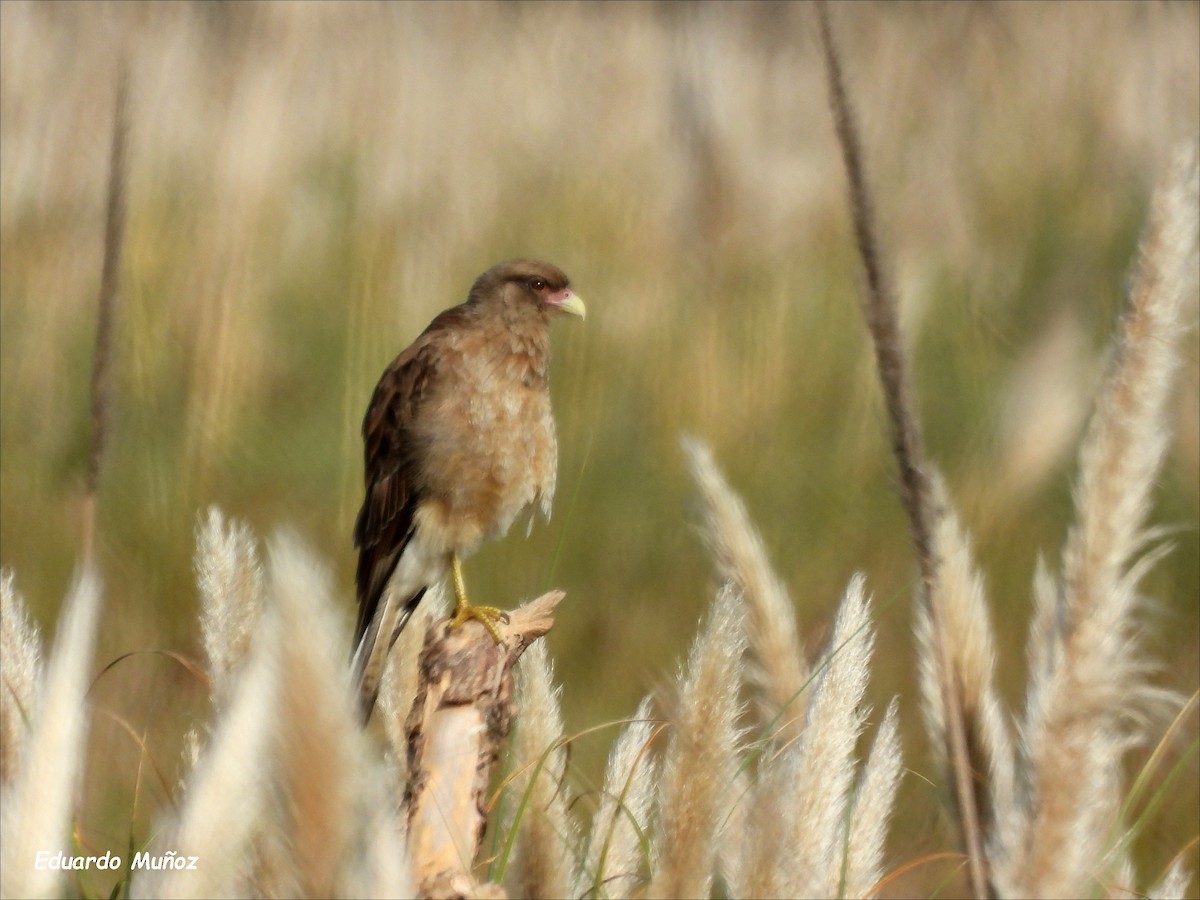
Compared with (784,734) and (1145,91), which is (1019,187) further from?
(784,734)

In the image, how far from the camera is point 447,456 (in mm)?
2775

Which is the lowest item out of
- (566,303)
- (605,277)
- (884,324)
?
(884,324)

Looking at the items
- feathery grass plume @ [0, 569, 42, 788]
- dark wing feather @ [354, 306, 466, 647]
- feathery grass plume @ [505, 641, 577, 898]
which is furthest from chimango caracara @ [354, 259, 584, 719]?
Answer: feathery grass plume @ [0, 569, 42, 788]

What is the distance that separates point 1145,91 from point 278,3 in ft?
9.62

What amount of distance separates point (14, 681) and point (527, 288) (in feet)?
5.75

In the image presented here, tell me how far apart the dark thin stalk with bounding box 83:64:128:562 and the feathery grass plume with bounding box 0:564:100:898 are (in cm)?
47

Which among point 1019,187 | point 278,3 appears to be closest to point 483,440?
point 1019,187

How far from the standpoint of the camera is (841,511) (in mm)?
3818

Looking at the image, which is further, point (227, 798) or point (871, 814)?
point (871, 814)

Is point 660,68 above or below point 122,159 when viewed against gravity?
above

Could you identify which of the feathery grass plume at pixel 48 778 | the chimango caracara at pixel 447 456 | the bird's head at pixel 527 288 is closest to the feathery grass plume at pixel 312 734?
the feathery grass plume at pixel 48 778

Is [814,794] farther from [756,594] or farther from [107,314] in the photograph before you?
[107,314]

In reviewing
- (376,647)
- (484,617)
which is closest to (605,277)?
(376,647)

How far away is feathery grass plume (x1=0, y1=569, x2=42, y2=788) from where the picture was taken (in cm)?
129
